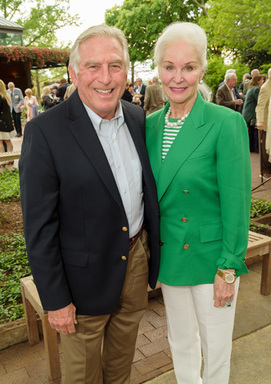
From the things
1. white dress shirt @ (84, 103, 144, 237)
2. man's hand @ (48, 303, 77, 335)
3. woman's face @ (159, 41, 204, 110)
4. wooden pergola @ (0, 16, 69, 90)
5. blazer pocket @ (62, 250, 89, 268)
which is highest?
wooden pergola @ (0, 16, 69, 90)

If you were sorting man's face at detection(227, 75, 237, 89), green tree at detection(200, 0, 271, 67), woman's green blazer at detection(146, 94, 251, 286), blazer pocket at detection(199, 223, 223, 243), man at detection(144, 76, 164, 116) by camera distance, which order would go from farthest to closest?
green tree at detection(200, 0, 271, 67) < man at detection(144, 76, 164, 116) < man's face at detection(227, 75, 237, 89) < blazer pocket at detection(199, 223, 223, 243) < woman's green blazer at detection(146, 94, 251, 286)

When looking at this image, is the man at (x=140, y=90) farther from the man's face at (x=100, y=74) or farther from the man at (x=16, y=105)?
the man's face at (x=100, y=74)

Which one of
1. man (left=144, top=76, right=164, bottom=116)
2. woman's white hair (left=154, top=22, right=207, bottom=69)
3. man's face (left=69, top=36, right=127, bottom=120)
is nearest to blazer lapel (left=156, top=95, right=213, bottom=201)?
woman's white hair (left=154, top=22, right=207, bottom=69)

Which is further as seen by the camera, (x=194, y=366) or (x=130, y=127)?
(x=194, y=366)

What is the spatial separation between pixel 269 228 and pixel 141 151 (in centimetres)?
327

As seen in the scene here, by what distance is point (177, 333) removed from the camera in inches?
83.7

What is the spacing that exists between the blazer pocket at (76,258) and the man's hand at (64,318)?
21 centimetres

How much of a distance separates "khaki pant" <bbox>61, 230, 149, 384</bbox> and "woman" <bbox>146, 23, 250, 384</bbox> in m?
0.15

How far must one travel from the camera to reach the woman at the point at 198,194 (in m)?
1.80

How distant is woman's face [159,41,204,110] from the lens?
1.82 metres

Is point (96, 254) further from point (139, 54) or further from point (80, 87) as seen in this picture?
point (139, 54)

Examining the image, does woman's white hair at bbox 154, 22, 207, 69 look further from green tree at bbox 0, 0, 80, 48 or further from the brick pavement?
green tree at bbox 0, 0, 80, 48

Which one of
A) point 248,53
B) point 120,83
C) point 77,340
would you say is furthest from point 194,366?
point 248,53

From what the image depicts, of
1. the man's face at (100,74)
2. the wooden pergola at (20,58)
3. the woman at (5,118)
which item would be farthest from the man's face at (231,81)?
the wooden pergola at (20,58)
